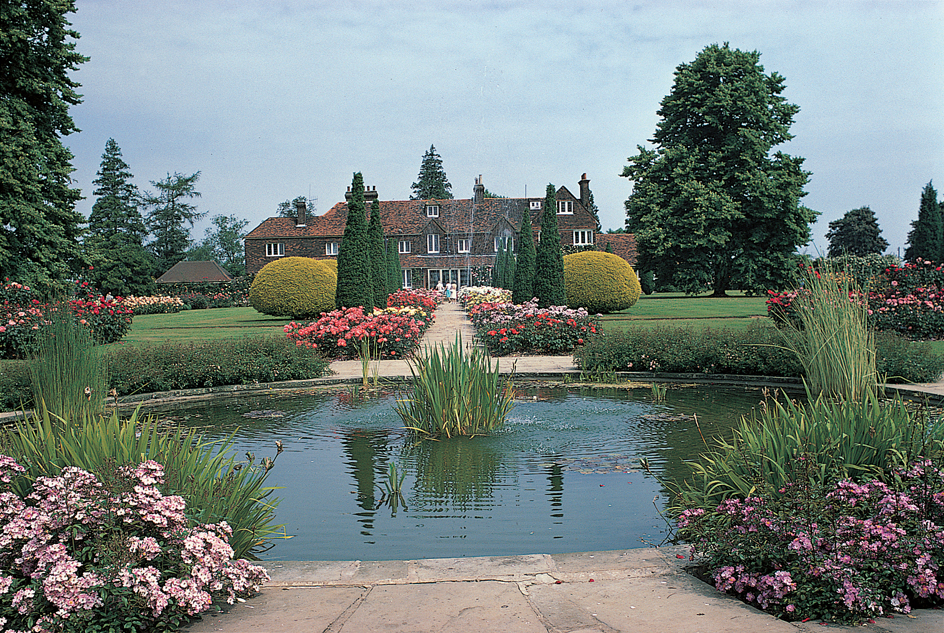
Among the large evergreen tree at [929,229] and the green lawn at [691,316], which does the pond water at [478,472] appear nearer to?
the green lawn at [691,316]

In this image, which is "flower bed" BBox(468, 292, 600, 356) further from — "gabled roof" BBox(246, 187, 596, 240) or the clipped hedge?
"gabled roof" BBox(246, 187, 596, 240)

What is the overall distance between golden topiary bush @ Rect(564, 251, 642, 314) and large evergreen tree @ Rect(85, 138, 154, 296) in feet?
80.2

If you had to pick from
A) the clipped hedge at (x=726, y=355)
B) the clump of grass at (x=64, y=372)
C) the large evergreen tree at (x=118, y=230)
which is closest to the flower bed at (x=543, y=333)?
the clipped hedge at (x=726, y=355)

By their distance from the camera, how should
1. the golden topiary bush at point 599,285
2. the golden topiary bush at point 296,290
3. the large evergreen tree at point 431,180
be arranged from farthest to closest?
the large evergreen tree at point 431,180, the golden topiary bush at point 296,290, the golden topiary bush at point 599,285

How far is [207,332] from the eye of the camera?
20.8 metres

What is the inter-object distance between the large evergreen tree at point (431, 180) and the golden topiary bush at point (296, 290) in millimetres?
57255

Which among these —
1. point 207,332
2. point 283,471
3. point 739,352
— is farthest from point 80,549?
point 207,332

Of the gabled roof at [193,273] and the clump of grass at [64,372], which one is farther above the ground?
the gabled roof at [193,273]

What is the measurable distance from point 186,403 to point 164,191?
201 feet

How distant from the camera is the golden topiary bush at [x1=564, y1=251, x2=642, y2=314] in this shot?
81.1 feet

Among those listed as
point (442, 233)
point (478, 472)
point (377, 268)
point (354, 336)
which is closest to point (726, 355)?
point (478, 472)

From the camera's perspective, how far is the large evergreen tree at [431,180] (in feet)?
270

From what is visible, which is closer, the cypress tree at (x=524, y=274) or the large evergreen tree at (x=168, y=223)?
the cypress tree at (x=524, y=274)

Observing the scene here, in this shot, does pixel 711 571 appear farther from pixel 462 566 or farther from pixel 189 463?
pixel 189 463
